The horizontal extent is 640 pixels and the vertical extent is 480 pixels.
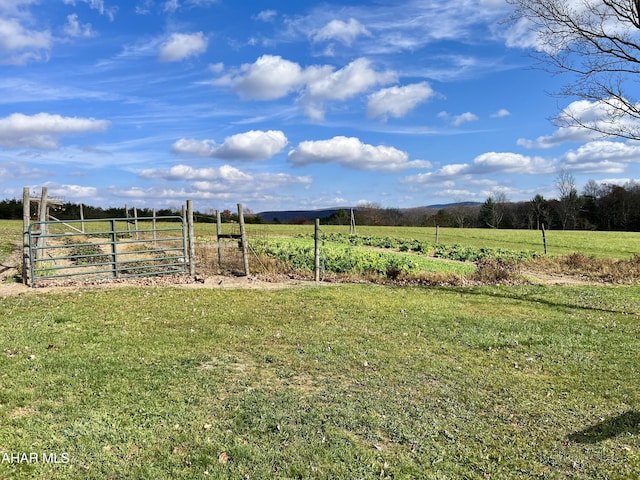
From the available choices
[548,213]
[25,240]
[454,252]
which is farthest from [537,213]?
[25,240]

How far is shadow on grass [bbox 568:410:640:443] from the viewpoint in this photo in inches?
162

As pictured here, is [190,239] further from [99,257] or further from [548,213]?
[548,213]

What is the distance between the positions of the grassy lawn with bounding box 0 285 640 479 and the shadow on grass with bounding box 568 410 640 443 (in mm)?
20

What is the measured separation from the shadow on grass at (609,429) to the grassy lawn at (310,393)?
0.02 meters

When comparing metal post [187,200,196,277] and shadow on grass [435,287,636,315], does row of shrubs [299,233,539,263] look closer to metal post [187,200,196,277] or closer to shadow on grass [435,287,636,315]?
shadow on grass [435,287,636,315]

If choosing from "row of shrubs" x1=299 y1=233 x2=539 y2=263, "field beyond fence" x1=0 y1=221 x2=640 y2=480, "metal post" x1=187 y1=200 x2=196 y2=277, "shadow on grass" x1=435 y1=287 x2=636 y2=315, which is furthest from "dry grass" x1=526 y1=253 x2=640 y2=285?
"metal post" x1=187 y1=200 x2=196 y2=277

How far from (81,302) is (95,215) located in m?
39.4

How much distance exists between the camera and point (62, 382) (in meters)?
4.75

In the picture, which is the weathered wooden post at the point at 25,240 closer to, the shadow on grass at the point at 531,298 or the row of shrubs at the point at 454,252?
the shadow on grass at the point at 531,298

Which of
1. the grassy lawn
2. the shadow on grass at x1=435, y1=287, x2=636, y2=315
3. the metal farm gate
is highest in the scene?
the metal farm gate

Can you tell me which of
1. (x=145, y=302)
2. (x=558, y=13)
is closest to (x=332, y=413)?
(x=145, y=302)

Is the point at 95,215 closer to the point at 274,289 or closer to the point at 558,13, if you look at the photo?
the point at 274,289

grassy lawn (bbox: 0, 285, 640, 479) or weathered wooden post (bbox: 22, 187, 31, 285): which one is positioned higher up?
weathered wooden post (bbox: 22, 187, 31, 285)

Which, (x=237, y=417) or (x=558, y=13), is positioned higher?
(x=558, y=13)
